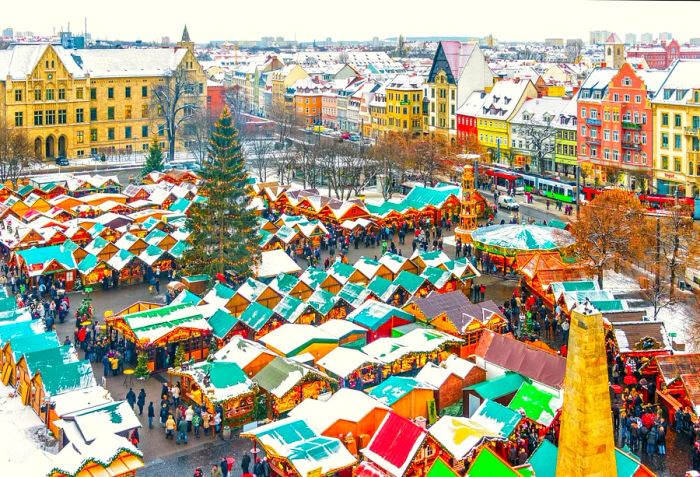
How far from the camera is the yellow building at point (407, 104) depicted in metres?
68.4

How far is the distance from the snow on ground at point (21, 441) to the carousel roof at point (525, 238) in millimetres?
17806

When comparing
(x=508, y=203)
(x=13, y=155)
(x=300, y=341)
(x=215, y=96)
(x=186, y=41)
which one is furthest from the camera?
(x=215, y=96)

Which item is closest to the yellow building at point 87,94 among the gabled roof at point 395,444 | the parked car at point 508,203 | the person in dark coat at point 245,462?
the parked car at point 508,203

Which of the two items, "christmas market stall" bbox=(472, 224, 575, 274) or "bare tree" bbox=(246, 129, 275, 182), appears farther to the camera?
"bare tree" bbox=(246, 129, 275, 182)

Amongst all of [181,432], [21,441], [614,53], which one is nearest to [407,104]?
[614,53]

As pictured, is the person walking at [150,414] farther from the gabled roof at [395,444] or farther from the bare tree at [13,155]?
the bare tree at [13,155]

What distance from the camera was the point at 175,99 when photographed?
65.2 meters

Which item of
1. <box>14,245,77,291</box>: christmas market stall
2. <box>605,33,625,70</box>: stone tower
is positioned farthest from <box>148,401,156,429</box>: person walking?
<box>605,33,625,70</box>: stone tower

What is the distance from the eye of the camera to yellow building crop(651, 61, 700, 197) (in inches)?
1718

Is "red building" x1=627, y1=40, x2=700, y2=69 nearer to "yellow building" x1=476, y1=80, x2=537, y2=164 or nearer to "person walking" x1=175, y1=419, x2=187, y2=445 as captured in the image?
"yellow building" x1=476, y1=80, x2=537, y2=164

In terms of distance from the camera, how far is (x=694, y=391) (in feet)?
60.7

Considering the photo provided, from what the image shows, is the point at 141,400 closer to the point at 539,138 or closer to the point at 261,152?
the point at 261,152

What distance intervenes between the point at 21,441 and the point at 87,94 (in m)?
51.6

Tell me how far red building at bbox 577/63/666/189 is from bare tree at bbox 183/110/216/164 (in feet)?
82.3
